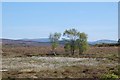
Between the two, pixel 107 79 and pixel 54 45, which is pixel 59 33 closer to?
pixel 54 45

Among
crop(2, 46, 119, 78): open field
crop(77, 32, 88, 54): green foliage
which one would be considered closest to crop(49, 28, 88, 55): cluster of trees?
crop(77, 32, 88, 54): green foliage

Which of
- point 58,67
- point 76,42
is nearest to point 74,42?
point 76,42

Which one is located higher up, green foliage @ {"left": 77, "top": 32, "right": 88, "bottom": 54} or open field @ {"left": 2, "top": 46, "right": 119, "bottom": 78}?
green foliage @ {"left": 77, "top": 32, "right": 88, "bottom": 54}

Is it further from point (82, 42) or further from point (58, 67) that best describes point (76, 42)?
point (58, 67)

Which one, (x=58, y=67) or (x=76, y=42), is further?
(x=76, y=42)

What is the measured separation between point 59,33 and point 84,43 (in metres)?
11.4

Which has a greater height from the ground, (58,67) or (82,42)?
(82,42)

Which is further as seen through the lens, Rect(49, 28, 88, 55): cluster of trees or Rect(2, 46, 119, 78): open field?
Rect(49, 28, 88, 55): cluster of trees

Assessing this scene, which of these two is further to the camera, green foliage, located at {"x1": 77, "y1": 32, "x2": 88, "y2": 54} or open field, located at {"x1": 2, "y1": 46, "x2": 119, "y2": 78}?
green foliage, located at {"x1": 77, "y1": 32, "x2": 88, "y2": 54}

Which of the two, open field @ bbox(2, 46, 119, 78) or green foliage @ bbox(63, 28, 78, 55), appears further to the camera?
green foliage @ bbox(63, 28, 78, 55)

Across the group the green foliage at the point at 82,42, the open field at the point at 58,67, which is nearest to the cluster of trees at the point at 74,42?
the green foliage at the point at 82,42

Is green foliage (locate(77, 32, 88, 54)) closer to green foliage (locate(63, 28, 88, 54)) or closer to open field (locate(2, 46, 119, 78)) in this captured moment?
green foliage (locate(63, 28, 88, 54))

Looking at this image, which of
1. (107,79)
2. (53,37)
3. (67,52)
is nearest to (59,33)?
(53,37)

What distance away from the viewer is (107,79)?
17.3m
